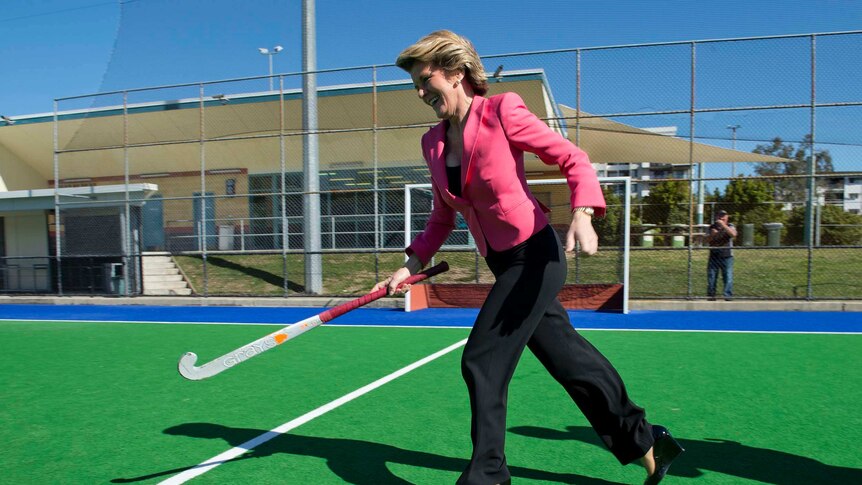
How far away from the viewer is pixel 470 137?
2.69 meters

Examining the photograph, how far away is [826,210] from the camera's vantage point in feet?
44.5

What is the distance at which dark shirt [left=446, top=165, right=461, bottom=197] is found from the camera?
2842 mm

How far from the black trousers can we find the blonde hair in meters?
0.76

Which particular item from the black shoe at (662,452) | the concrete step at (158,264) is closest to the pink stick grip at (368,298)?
the black shoe at (662,452)

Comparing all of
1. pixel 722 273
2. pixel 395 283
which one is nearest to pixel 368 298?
pixel 395 283

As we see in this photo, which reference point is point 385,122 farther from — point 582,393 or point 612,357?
point 582,393

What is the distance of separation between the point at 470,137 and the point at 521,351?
0.91m

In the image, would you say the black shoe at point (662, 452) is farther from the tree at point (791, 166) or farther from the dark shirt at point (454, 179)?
the tree at point (791, 166)

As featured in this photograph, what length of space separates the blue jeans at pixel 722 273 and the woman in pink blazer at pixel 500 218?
429 inches

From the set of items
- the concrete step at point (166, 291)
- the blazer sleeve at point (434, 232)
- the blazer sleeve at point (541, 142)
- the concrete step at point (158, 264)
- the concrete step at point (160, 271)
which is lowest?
the concrete step at point (166, 291)

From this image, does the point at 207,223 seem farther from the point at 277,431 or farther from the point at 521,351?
the point at 521,351

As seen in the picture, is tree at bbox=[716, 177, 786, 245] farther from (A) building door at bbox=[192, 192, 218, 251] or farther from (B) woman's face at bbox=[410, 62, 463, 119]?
(A) building door at bbox=[192, 192, 218, 251]

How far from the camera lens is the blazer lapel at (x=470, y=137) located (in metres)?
2.68

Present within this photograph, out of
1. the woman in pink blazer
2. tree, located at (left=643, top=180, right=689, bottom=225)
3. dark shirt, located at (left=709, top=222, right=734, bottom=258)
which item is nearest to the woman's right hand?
the woman in pink blazer
